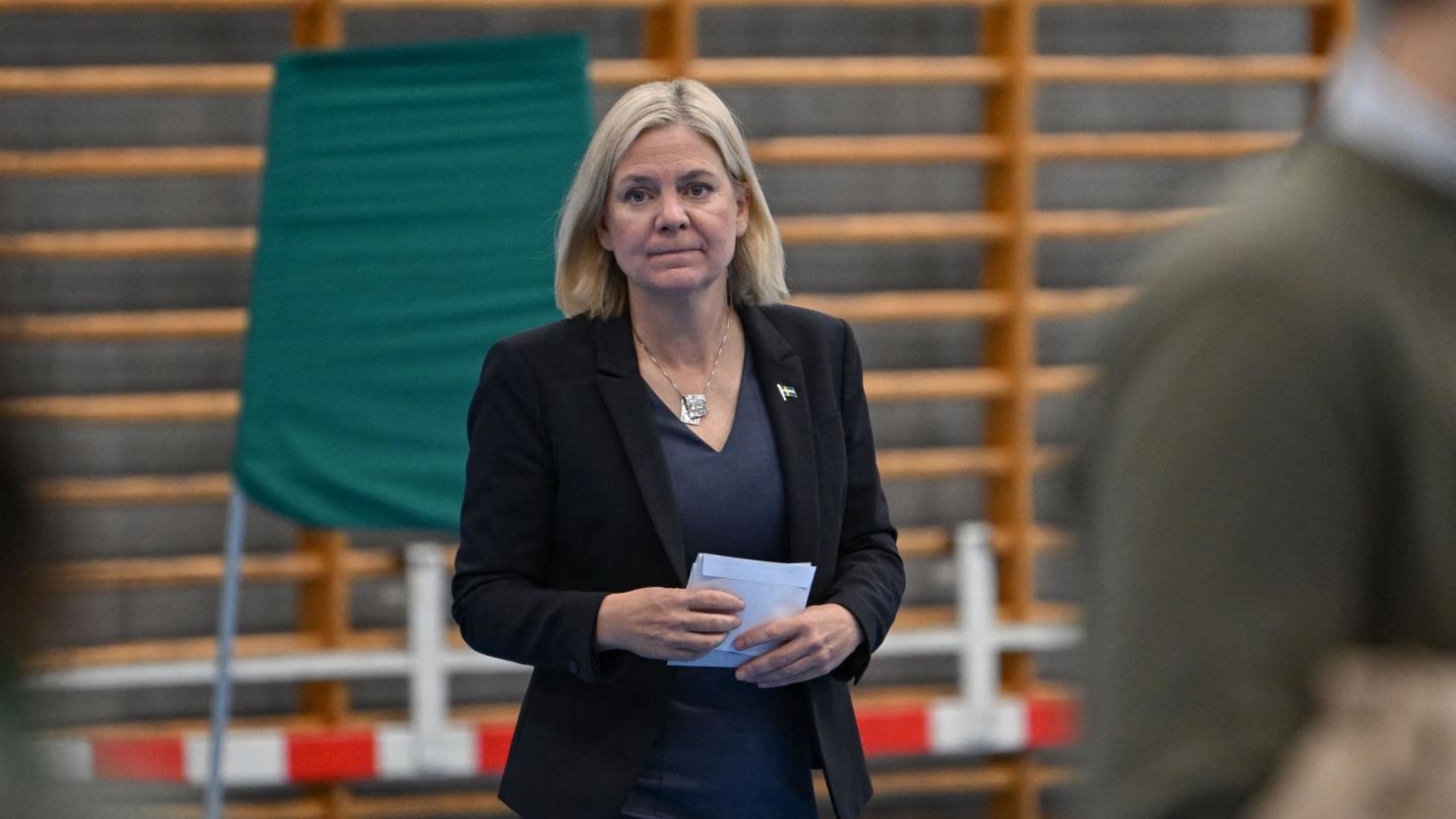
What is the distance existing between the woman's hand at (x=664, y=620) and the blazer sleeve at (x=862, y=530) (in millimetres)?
214

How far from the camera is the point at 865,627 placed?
219cm

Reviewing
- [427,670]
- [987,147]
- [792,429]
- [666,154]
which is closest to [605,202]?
[666,154]

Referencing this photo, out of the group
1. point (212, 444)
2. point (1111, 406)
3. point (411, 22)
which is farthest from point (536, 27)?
point (1111, 406)

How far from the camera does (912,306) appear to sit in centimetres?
515

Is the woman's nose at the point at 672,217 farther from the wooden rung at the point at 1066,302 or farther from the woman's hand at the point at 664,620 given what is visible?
the wooden rung at the point at 1066,302

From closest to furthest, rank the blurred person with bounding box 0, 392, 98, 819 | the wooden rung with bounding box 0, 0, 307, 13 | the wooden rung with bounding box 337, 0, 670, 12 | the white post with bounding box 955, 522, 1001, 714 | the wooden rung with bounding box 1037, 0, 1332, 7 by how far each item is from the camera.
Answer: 1. the blurred person with bounding box 0, 392, 98, 819
2. the wooden rung with bounding box 0, 0, 307, 13
3. the wooden rung with bounding box 337, 0, 670, 12
4. the white post with bounding box 955, 522, 1001, 714
5. the wooden rung with bounding box 1037, 0, 1332, 7

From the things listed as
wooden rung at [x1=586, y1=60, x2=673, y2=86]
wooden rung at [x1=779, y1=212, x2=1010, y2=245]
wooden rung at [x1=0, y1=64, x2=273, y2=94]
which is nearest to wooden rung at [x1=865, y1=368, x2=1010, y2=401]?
wooden rung at [x1=779, y1=212, x2=1010, y2=245]

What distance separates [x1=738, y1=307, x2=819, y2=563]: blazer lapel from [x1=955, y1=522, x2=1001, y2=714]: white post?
2833mm

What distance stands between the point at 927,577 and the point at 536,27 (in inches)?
78.9

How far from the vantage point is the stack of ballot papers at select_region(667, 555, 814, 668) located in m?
2.08

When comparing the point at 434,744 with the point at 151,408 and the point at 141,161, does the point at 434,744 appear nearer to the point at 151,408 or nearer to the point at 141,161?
the point at 151,408

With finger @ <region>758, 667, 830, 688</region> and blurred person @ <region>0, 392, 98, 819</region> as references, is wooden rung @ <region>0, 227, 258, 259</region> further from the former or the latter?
blurred person @ <region>0, 392, 98, 819</region>

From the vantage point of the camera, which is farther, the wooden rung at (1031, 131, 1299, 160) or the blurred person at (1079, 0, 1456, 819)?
the wooden rung at (1031, 131, 1299, 160)

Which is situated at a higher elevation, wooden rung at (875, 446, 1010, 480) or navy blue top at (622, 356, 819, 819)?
wooden rung at (875, 446, 1010, 480)
